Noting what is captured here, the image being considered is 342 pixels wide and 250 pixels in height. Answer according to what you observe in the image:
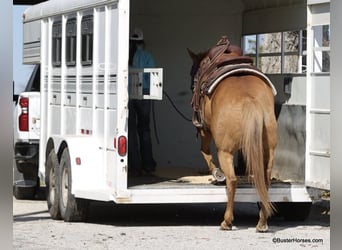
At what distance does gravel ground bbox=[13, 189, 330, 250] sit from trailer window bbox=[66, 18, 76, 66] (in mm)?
2288

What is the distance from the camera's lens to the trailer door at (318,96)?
10.3 m

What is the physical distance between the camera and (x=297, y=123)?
1116cm

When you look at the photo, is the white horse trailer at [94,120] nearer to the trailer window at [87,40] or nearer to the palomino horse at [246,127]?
the trailer window at [87,40]

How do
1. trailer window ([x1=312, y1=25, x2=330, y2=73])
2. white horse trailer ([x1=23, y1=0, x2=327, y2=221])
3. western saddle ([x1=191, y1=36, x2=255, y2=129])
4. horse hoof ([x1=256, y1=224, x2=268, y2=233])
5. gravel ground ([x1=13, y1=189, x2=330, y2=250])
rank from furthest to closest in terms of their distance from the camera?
1. western saddle ([x1=191, y1=36, x2=255, y2=129])
2. trailer window ([x1=312, y1=25, x2=330, y2=73])
3. horse hoof ([x1=256, y1=224, x2=268, y2=233])
4. white horse trailer ([x1=23, y1=0, x2=327, y2=221])
5. gravel ground ([x1=13, y1=189, x2=330, y2=250])

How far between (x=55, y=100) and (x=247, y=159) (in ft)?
13.4

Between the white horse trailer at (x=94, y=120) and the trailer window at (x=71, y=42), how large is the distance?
14 mm

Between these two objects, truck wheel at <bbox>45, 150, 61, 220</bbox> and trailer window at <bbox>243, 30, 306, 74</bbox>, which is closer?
truck wheel at <bbox>45, 150, 61, 220</bbox>

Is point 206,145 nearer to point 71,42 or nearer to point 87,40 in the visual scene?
point 87,40

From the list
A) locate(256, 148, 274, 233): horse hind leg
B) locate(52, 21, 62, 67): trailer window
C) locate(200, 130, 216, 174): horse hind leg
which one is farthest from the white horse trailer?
locate(256, 148, 274, 233): horse hind leg

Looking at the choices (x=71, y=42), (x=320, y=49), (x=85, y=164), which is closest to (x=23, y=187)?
(x=71, y=42)

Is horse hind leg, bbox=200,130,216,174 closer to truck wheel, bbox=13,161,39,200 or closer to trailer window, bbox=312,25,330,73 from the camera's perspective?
trailer window, bbox=312,25,330,73

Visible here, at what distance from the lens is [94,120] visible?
10.9m

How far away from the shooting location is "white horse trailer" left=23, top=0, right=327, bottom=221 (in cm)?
1000

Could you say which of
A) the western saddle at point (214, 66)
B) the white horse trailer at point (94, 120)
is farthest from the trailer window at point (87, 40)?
the western saddle at point (214, 66)
